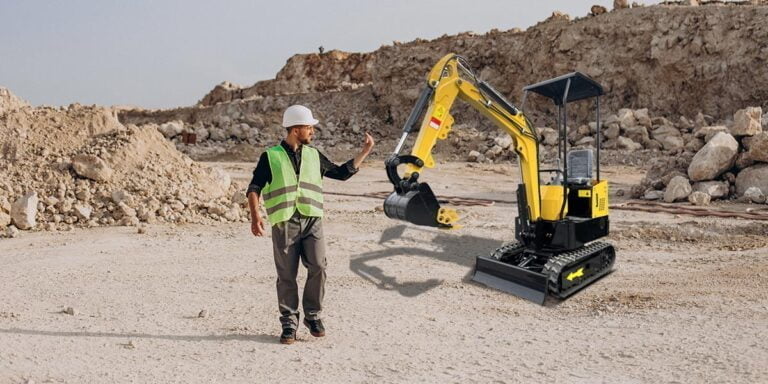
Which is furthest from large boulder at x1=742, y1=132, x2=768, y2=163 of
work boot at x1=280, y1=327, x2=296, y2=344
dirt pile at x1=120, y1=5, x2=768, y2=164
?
work boot at x1=280, y1=327, x2=296, y2=344

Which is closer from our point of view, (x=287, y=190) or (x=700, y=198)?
(x=287, y=190)

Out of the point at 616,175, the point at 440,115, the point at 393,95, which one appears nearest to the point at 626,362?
the point at 440,115

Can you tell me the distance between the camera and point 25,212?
350 inches

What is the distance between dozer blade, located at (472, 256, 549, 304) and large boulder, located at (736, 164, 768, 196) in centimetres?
811

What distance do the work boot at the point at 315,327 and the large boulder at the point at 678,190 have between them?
Answer: 9.66 m

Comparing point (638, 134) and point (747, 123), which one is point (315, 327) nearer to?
point (747, 123)

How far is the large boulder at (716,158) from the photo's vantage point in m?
12.4

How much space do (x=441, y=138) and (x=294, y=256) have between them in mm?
2309

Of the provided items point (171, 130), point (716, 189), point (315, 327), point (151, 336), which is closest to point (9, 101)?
point (151, 336)

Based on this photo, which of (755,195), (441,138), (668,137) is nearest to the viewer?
(441,138)

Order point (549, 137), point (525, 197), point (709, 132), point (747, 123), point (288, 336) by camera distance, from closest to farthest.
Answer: point (288, 336)
point (525, 197)
point (747, 123)
point (709, 132)
point (549, 137)

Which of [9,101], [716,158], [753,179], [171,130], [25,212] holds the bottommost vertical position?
[753,179]

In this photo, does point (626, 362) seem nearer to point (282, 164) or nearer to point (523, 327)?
point (523, 327)

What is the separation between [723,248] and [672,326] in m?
3.73
